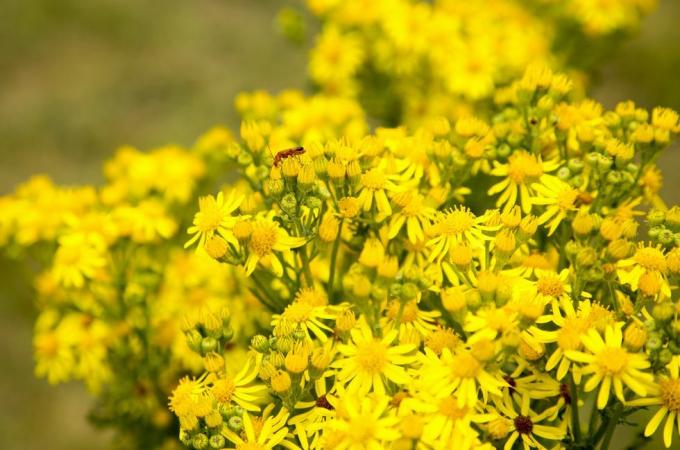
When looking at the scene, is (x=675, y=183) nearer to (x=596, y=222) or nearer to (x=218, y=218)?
(x=596, y=222)

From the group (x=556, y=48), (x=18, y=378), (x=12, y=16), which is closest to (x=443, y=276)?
(x=556, y=48)

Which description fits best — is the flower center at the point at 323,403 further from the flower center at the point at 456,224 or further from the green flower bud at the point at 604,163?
the green flower bud at the point at 604,163

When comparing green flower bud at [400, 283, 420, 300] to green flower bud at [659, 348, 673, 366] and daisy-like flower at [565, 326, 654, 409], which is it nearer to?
daisy-like flower at [565, 326, 654, 409]

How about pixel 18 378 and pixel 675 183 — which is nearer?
pixel 18 378

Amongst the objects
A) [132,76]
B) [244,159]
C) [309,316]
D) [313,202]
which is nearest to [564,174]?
[313,202]

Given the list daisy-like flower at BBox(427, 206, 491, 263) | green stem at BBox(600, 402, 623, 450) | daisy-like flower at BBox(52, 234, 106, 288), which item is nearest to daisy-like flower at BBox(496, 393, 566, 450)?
green stem at BBox(600, 402, 623, 450)

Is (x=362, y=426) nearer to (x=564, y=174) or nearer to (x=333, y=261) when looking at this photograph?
(x=333, y=261)
